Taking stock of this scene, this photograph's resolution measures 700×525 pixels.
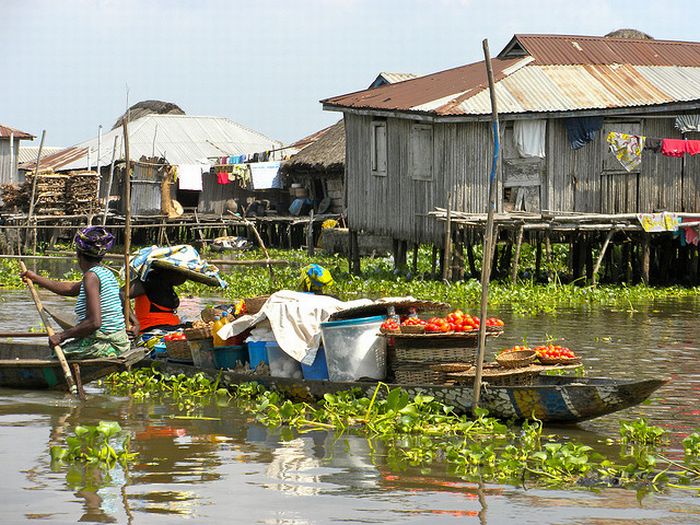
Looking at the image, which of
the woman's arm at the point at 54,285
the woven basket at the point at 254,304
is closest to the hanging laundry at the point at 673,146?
the woven basket at the point at 254,304

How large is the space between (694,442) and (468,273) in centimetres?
1538

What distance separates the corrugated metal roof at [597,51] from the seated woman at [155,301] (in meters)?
12.5

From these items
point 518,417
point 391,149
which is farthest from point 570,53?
point 518,417

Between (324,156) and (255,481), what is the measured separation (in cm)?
2660

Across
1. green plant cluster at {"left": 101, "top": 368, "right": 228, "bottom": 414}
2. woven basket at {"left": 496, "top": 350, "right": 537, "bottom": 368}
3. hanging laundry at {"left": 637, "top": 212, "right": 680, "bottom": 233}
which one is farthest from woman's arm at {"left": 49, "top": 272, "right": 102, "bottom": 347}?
hanging laundry at {"left": 637, "top": 212, "right": 680, "bottom": 233}

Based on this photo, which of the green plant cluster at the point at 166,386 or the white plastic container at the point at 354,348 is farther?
the green plant cluster at the point at 166,386

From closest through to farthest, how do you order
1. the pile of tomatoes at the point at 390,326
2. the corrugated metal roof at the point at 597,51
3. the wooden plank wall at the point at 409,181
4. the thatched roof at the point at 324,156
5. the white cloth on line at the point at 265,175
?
the pile of tomatoes at the point at 390,326, the wooden plank wall at the point at 409,181, the corrugated metal roof at the point at 597,51, the thatched roof at the point at 324,156, the white cloth on line at the point at 265,175

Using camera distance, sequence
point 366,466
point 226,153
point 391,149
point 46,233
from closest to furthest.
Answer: point 366,466 < point 391,149 < point 46,233 < point 226,153

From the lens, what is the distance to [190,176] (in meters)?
36.6

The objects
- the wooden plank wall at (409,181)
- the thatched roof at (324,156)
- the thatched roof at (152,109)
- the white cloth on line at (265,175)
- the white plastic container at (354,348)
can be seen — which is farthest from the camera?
the thatched roof at (152,109)

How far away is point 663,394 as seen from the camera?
36.1 feet

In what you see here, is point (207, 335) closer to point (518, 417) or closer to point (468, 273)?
point (518, 417)

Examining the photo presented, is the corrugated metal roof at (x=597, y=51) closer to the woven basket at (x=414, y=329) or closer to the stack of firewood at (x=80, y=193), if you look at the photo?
the stack of firewood at (x=80, y=193)

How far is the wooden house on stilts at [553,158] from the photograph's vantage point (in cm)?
2064
